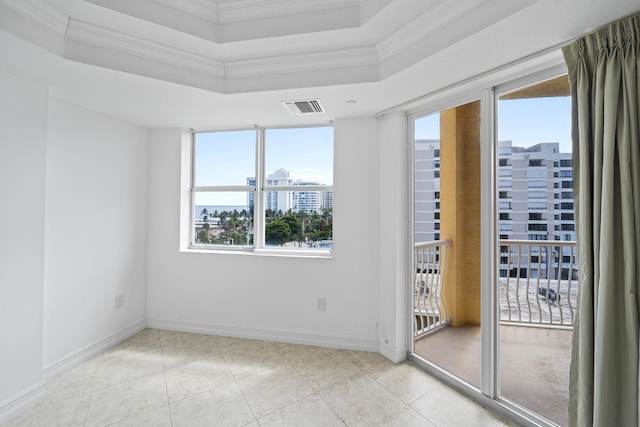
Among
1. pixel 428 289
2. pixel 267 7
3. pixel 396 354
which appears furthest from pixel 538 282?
pixel 267 7

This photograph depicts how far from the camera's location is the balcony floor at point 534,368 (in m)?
1.87

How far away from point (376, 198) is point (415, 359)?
1.51 m

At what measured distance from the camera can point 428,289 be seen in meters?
2.79

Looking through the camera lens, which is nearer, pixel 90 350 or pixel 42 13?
pixel 42 13

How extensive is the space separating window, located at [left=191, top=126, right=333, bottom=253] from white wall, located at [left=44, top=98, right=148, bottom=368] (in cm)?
67

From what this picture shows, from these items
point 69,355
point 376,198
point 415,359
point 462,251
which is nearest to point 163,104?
point 376,198

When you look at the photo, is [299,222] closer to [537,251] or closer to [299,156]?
[299,156]

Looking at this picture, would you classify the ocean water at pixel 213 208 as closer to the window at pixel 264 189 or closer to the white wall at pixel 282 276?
the window at pixel 264 189

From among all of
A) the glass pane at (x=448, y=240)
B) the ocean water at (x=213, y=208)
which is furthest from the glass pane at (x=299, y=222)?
the glass pane at (x=448, y=240)

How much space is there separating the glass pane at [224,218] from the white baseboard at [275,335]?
3.10 feet

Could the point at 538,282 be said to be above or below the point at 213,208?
below

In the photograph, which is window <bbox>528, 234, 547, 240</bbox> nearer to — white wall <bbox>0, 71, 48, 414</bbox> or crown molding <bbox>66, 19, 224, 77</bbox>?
crown molding <bbox>66, 19, 224, 77</bbox>

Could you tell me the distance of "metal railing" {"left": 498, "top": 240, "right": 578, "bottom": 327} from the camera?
1.82 metres

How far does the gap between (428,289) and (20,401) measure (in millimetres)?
3224
